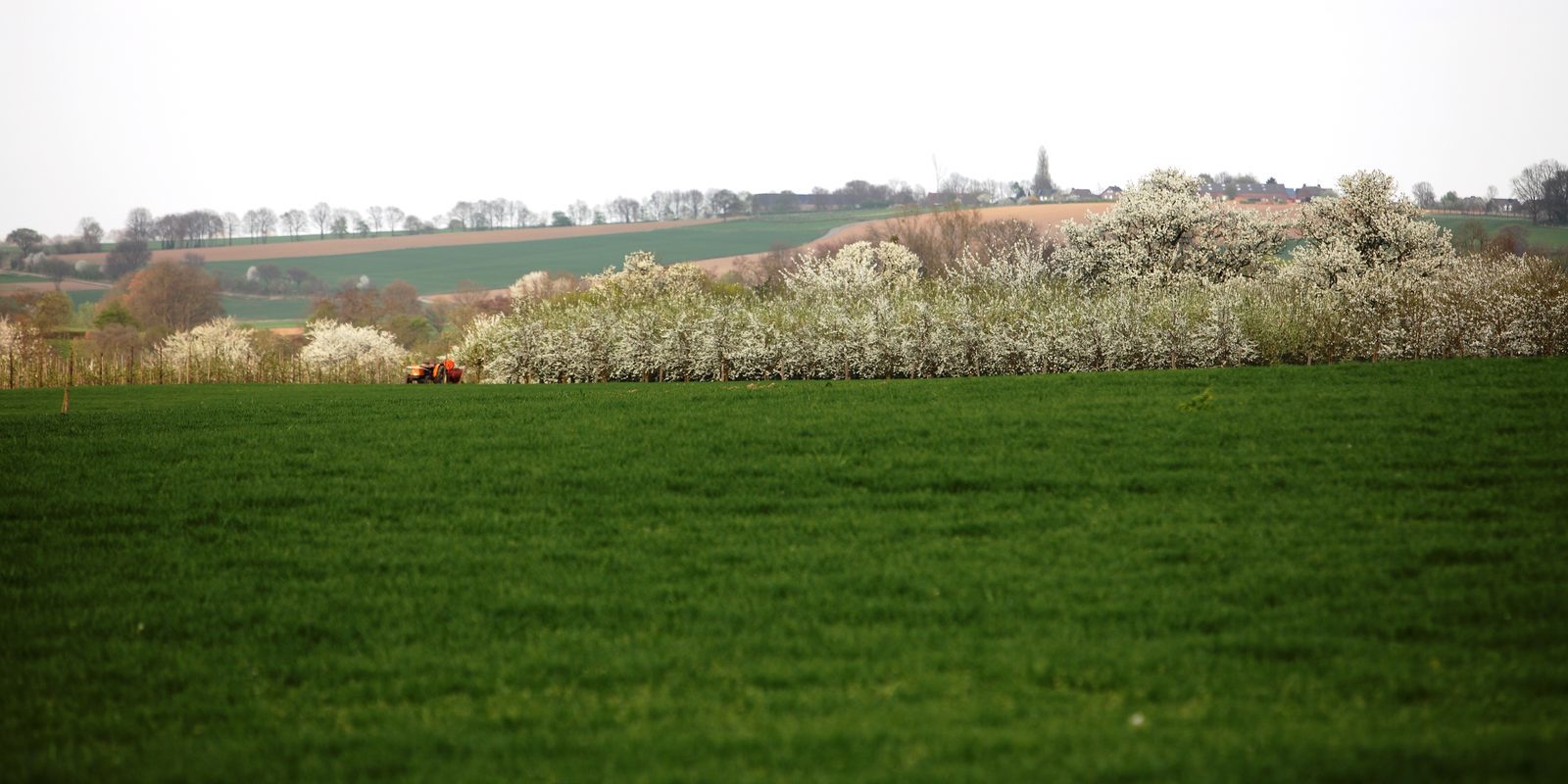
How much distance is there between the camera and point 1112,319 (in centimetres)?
2506

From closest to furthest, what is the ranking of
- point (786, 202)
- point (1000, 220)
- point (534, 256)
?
point (1000, 220) → point (534, 256) → point (786, 202)

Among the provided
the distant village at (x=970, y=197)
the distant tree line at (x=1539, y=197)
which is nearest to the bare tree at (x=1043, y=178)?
the distant village at (x=970, y=197)

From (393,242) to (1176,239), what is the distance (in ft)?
356

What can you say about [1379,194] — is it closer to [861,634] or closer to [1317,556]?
[1317,556]

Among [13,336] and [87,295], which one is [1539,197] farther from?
[87,295]

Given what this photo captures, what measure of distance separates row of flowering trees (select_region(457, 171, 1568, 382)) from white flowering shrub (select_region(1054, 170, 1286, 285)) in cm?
15

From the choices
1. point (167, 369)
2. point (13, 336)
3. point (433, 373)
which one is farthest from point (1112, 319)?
point (13, 336)

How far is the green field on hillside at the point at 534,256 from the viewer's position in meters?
104

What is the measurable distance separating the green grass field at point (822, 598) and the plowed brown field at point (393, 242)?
11161 centimetres

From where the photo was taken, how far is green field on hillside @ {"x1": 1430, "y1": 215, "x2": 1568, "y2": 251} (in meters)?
67.1

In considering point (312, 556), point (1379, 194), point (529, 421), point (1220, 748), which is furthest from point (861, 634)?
point (1379, 194)

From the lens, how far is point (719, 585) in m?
8.55

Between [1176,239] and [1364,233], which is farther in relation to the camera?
[1176,239]

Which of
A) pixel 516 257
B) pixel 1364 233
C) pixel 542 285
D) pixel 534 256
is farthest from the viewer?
pixel 516 257
